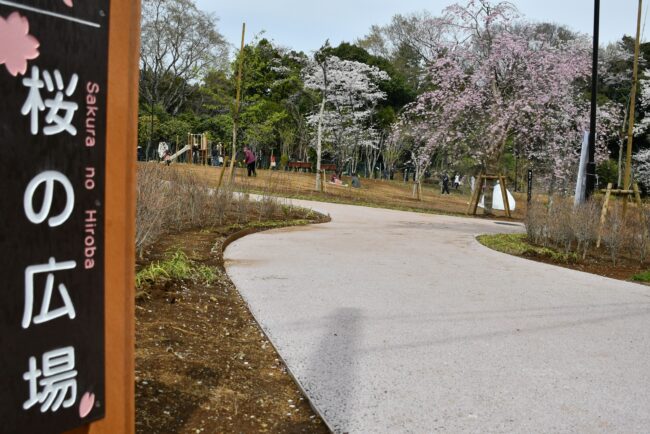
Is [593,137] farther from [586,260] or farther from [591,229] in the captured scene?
[586,260]

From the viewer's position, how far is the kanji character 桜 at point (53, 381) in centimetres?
137

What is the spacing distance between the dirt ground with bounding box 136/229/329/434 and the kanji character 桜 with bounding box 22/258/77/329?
1.28 m

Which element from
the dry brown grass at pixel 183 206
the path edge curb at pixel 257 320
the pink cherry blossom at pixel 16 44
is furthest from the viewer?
the dry brown grass at pixel 183 206

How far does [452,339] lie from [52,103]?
3.45 metres

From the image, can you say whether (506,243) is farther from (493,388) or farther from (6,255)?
(6,255)

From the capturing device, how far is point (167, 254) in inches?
247

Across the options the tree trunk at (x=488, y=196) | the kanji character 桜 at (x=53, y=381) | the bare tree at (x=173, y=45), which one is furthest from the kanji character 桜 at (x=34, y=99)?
the bare tree at (x=173, y=45)

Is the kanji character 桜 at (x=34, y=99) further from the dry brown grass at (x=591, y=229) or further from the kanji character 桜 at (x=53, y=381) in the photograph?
the dry brown grass at (x=591, y=229)

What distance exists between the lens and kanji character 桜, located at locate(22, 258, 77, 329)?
1.34 m

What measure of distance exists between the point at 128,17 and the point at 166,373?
2.12 meters

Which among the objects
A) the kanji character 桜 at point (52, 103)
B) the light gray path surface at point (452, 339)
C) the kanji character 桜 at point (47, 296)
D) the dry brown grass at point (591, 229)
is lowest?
the light gray path surface at point (452, 339)

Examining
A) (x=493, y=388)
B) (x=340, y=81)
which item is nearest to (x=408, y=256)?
(x=493, y=388)

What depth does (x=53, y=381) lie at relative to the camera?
142cm

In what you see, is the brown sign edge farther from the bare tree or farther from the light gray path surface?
the bare tree
